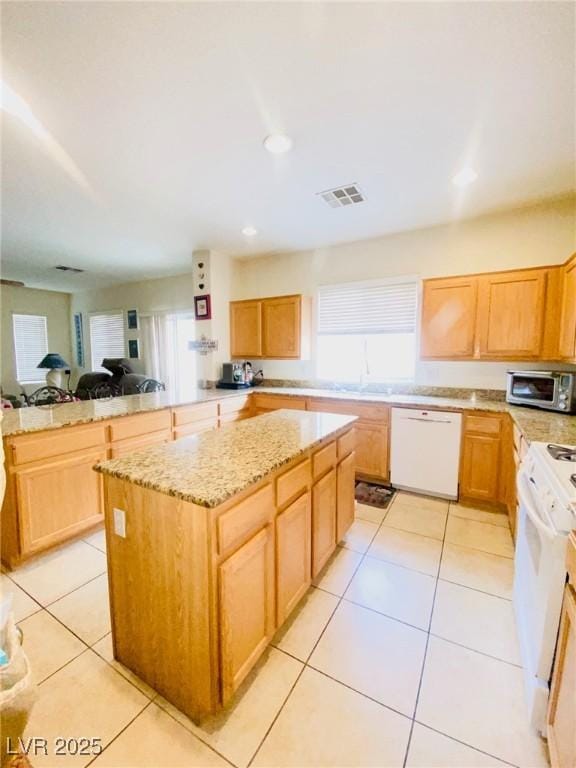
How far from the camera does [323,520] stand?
1.90 m

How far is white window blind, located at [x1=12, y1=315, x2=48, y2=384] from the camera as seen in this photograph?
20.4ft

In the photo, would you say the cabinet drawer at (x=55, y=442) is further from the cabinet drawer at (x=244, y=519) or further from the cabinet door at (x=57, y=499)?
the cabinet drawer at (x=244, y=519)

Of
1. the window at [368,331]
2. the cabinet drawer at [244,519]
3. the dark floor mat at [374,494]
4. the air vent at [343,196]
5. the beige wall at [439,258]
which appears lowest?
the dark floor mat at [374,494]

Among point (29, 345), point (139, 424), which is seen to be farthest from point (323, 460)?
point (29, 345)

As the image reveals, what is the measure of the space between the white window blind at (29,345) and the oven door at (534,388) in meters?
7.69

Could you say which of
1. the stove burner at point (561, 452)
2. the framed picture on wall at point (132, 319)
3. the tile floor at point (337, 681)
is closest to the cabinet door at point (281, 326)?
the tile floor at point (337, 681)

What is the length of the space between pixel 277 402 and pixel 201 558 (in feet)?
9.32

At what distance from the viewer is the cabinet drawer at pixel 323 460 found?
5.79ft

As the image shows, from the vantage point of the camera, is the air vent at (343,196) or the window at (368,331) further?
the window at (368,331)

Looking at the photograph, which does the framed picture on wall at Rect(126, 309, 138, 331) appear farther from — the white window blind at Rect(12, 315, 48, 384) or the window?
the window

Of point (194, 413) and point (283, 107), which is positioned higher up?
point (283, 107)

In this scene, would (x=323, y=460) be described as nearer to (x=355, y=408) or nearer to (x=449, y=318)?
(x=355, y=408)

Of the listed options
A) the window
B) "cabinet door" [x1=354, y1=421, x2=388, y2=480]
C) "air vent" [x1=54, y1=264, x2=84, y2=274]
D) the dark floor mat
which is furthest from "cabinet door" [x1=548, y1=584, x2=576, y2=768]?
"air vent" [x1=54, y1=264, x2=84, y2=274]

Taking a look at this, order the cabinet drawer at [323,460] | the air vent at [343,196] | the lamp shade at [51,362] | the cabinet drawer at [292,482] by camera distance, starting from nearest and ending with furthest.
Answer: the cabinet drawer at [292,482] < the cabinet drawer at [323,460] < the air vent at [343,196] < the lamp shade at [51,362]
